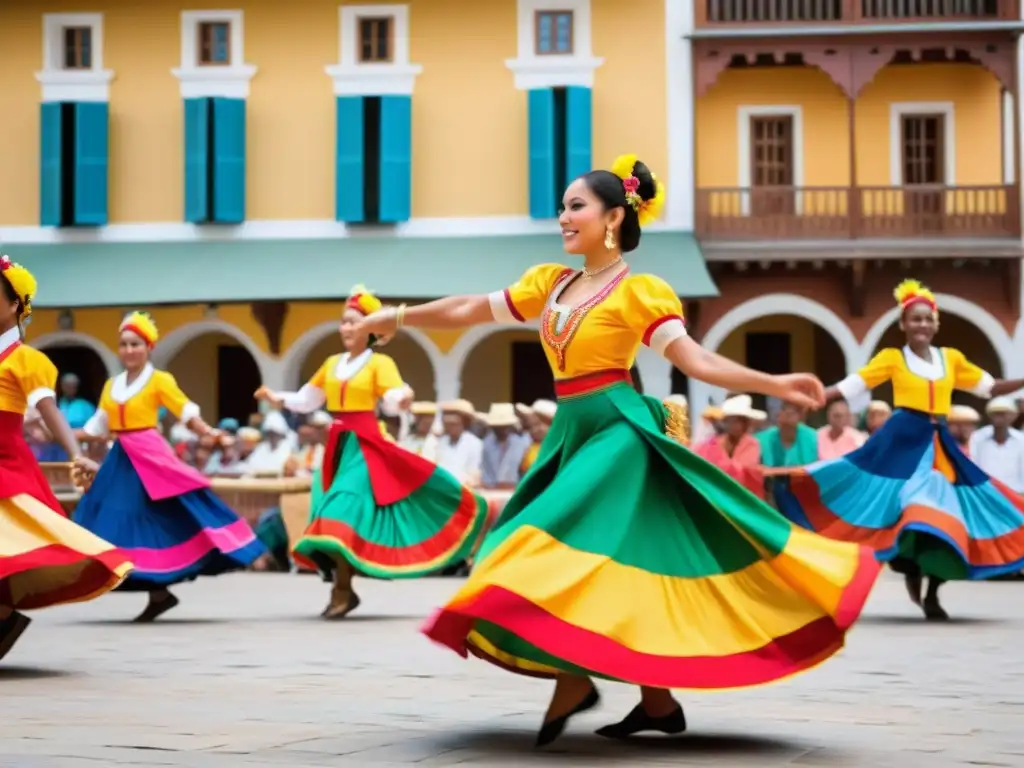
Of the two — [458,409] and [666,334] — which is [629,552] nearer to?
[666,334]

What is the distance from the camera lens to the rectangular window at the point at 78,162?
2814 cm

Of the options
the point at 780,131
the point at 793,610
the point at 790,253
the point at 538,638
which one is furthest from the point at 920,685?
the point at 780,131

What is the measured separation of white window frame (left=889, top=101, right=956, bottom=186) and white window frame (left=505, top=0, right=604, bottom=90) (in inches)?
175

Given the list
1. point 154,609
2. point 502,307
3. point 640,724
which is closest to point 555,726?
point 640,724

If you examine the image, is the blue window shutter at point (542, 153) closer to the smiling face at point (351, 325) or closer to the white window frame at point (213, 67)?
the white window frame at point (213, 67)

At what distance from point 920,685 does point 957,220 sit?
65.7ft

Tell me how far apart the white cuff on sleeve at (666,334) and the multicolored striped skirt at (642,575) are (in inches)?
7.3

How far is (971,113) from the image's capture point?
28016 mm

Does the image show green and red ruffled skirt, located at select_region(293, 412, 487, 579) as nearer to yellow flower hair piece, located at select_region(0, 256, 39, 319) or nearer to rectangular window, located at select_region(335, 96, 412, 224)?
yellow flower hair piece, located at select_region(0, 256, 39, 319)

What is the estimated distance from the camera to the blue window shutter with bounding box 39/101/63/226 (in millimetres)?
28250

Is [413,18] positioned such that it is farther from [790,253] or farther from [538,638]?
[538,638]

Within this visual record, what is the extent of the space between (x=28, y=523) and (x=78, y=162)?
20.6 m

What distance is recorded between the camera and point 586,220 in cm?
650

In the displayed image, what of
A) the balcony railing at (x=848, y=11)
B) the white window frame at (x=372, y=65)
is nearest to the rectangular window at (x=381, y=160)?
the white window frame at (x=372, y=65)
